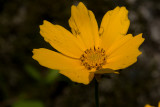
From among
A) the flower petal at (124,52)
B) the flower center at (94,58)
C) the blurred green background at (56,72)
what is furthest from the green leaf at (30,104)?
the flower petal at (124,52)

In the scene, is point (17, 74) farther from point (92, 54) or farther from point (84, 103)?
point (92, 54)

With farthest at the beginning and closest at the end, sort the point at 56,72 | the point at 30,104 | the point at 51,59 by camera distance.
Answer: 1. the point at 56,72
2. the point at 30,104
3. the point at 51,59

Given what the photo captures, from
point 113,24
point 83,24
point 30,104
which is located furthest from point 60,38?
point 30,104

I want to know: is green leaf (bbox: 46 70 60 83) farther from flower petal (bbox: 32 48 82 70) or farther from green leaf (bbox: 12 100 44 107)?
flower petal (bbox: 32 48 82 70)

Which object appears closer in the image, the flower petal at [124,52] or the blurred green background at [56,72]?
the flower petal at [124,52]

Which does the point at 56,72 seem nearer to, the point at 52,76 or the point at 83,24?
the point at 52,76

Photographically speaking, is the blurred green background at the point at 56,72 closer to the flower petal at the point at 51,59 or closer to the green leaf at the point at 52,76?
the green leaf at the point at 52,76
